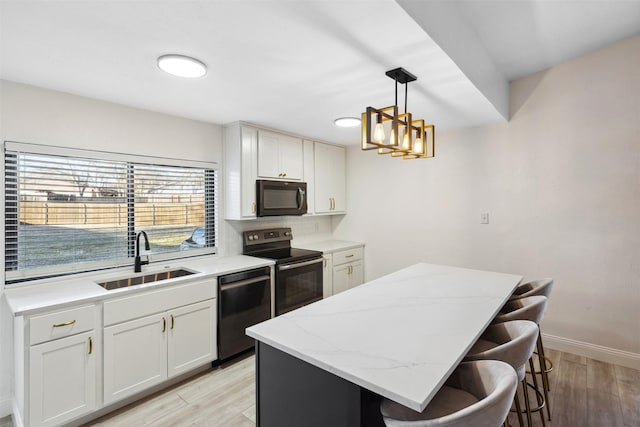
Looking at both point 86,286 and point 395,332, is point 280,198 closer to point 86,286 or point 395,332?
point 86,286

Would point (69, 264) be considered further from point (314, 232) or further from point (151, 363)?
point (314, 232)

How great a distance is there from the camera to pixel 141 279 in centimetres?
256

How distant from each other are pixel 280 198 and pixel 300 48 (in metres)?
1.97

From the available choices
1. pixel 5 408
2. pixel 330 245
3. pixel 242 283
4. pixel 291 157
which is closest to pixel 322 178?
pixel 291 157

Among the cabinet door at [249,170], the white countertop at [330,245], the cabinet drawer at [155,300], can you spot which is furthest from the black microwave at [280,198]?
the cabinet drawer at [155,300]

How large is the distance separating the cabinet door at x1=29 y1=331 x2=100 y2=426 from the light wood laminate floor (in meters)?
0.25

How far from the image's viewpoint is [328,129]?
3.44 m

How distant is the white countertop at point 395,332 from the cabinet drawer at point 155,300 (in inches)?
45.4

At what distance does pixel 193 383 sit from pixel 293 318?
1.49 m

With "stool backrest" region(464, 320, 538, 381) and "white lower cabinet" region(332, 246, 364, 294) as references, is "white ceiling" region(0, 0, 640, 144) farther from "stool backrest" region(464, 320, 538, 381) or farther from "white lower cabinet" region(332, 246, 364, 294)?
"white lower cabinet" region(332, 246, 364, 294)

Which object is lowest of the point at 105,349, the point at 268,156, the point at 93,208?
the point at 105,349

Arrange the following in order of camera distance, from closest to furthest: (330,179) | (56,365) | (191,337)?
(56,365)
(191,337)
(330,179)

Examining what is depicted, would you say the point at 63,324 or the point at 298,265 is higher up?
the point at 298,265

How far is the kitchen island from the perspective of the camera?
1.05 m
